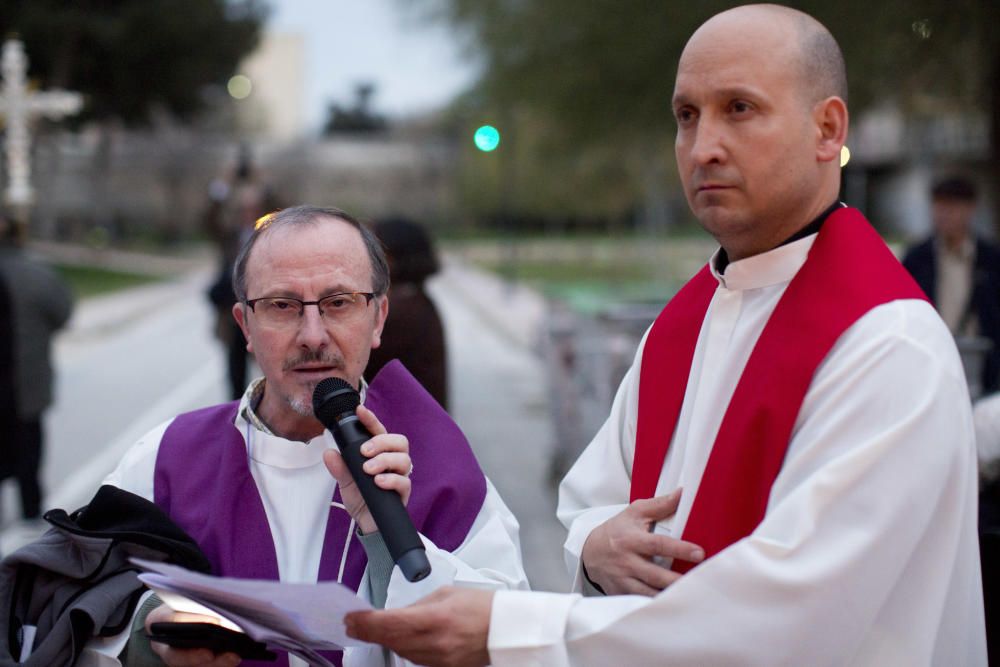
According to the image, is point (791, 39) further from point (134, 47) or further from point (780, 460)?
point (134, 47)

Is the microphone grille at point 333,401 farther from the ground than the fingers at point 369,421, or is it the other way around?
the microphone grille at point 333,401

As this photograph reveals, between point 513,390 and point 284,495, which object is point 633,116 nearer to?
point 513,390

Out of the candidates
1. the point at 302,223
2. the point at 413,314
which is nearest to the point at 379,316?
the point at 302,223

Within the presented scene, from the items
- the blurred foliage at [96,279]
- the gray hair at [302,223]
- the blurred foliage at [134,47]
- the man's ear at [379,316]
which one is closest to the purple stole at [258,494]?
the man's ear at [379,316]

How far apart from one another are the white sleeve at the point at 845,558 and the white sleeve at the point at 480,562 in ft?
1.06

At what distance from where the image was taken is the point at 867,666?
7.11 feet

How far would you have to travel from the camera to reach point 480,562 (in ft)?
8.97

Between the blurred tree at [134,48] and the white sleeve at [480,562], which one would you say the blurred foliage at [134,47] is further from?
the white sleeve at [480,562]

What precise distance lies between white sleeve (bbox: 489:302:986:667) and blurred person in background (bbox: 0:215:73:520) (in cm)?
671

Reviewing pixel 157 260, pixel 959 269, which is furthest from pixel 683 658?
pixel 157 260

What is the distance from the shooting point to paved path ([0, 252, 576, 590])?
952 centimetres

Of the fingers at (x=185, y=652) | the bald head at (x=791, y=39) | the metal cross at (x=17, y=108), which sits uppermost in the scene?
the metal cross at (x=17, y=108)

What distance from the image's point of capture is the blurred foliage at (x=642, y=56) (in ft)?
33.6

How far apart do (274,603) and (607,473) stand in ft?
2.89
